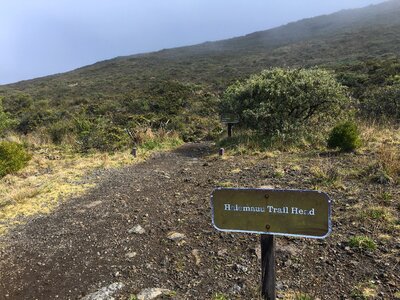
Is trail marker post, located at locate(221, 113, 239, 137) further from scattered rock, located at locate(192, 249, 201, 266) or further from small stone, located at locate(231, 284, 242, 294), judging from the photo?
small stone, located at locate(231, 284, 242, 294)

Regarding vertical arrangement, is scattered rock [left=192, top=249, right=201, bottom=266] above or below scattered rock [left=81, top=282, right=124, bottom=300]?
below

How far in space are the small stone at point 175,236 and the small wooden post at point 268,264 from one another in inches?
75.4

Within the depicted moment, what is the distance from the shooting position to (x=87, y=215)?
18.5ft

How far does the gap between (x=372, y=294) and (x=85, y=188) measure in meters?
5.31

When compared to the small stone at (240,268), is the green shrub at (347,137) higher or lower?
lower

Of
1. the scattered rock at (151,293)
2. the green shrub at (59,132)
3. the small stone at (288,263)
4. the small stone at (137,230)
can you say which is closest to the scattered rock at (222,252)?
the small stone at (288,263)

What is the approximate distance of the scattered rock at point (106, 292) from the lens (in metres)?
3.53

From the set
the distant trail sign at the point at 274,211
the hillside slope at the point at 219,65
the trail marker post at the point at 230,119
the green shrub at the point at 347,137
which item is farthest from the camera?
the hillside slope at the point at 219,65

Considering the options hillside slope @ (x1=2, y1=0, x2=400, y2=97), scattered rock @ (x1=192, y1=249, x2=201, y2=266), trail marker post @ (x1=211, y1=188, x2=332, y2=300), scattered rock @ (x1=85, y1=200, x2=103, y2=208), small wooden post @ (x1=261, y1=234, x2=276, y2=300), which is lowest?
hillside slope @ (x1=2, y1=0, x2=400, y2=97)

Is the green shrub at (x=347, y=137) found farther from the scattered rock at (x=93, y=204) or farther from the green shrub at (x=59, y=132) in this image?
the green shrub at (x=59, y=132)

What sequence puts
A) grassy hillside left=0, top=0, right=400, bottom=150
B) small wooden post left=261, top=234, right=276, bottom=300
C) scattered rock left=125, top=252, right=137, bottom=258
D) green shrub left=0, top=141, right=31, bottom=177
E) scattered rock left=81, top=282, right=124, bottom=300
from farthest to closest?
grassy hillside left=0, top=0, right=400, bottom=150 < green shrub left=0, top=141, right=31, bottom=177 < scattered rock left=125, top=252, right=137, bottom=258 < scattered rock left=81, top=282, right=124, bottom=300 < small wooden post left=261, top=234, right=276, bottom=300

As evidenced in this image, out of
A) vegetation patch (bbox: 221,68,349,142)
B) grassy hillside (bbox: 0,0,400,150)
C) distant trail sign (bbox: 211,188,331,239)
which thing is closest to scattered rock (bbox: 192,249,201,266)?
distant trail sign (bbox: 211,188,331,239)

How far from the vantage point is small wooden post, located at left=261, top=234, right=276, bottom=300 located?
2602mm

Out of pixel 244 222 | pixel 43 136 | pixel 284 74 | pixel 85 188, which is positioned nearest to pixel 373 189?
pixel 244 222
